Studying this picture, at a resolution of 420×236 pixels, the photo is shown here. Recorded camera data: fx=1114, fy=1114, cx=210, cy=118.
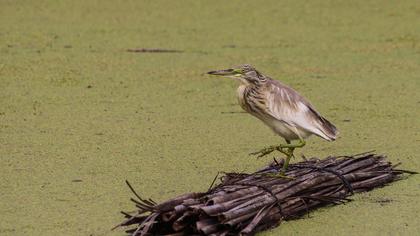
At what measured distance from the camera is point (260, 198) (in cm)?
319

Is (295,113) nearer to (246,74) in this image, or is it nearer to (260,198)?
→ (246,74)

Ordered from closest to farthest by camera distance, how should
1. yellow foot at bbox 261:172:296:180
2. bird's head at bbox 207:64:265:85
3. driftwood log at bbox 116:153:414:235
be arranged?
1. driftwood log at bbox 116:153:414:235
2. yellow foot at bbox 261:172:296:180
3. bird's head at bbox 207:64:265:85

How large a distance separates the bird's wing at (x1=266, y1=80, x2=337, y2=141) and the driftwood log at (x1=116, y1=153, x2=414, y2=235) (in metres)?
0.12

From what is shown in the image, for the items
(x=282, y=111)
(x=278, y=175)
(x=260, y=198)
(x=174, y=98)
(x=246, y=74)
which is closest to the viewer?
(x=260, y=198)

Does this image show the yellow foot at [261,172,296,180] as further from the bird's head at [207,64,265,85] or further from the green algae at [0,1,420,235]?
the bird's head at [207,64,265,85]

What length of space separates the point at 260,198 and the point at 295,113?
0.41 metres

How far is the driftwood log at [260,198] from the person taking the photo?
300cm

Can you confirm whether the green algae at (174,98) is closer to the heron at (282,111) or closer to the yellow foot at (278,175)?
the yellow foot at (278,175)

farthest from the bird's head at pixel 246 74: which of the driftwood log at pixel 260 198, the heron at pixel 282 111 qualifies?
the driftwood log at pixel 260 198

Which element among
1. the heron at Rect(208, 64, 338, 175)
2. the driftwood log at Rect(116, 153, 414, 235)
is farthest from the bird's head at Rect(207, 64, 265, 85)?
the driftwood log at Rect(116, 153, 414, 235)

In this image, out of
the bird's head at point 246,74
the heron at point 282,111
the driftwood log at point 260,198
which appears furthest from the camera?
the bird's head at point 246,74

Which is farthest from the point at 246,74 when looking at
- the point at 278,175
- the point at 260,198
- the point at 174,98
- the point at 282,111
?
the point at 174,98

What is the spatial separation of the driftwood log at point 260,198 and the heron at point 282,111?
0.10 metres

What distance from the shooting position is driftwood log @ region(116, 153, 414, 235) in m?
3.00
